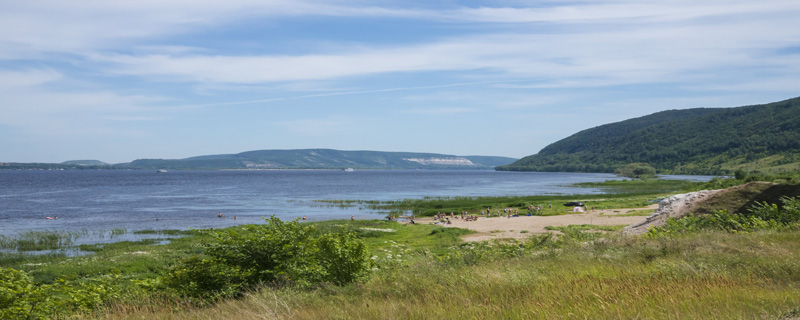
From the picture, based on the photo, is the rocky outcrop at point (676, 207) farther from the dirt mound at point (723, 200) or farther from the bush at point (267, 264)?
the bush at point (267, 264)

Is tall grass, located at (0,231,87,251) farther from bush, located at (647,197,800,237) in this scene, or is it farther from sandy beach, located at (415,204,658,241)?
bush, located at (647,197,800,237)

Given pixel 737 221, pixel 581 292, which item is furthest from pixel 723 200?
pixel 581 292

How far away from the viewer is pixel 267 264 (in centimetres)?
1135

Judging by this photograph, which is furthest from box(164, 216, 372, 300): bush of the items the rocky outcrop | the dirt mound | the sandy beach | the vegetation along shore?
the sandy beach

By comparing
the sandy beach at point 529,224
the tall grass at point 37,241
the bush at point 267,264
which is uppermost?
the bush at point 267,264

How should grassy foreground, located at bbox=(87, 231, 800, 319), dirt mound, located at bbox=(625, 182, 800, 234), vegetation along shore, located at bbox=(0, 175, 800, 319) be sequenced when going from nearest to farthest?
grassy foreground, located at bbox=(87, 231, 800, 319), vegetation along shore, located at bbox=(0, 175, 800, 319), dirt mound, located at bbox=(625, 182, 800, 234)

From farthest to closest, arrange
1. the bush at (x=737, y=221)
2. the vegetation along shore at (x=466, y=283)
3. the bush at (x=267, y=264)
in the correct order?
the bush at (x=737, y=221) < the bush at (x=267, y=264) < the vegetation along shore at (x=466, y=283)

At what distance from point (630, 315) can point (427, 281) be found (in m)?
3.62

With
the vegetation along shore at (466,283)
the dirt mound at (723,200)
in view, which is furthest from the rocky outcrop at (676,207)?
the vegetation along shore at (466,283)

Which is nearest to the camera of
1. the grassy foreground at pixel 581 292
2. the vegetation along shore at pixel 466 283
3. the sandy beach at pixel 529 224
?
the grassy foreground at pixel 581 292

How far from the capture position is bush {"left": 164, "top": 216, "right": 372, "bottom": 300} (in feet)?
34.7

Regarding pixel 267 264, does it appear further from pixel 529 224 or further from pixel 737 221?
pixel 529 224

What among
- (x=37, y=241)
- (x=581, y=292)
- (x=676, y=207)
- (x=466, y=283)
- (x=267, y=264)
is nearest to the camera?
(x=581, y=292)

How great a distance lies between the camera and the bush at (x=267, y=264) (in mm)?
10570
